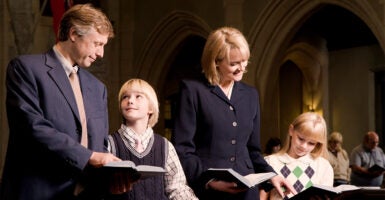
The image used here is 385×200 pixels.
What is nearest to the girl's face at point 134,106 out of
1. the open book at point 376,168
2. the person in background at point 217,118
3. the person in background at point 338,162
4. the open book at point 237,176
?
the person in background at point 217,118

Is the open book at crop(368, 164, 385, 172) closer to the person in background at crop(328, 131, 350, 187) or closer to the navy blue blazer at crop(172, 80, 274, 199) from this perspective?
the person in background at crop(328, 131, 350, 187)

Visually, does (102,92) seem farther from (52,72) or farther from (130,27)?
(130,27)

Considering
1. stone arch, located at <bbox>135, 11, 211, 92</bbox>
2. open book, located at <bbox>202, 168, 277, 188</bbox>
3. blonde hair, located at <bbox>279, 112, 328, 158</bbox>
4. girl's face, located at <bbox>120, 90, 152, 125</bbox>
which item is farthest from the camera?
stone arch, located at <bbox>135, 11, 211, 92</bbox>

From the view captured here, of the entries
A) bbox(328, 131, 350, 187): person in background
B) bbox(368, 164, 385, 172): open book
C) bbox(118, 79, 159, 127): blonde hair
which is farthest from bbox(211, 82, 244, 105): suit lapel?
bbox(328, 131, 350, 187): person in background

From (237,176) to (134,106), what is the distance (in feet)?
1.95

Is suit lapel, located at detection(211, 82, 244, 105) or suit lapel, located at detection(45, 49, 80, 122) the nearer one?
suit lapel, located at detection(45, 49, 80, 122)

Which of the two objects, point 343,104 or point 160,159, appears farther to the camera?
point 343,104

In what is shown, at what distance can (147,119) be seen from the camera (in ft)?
11.2

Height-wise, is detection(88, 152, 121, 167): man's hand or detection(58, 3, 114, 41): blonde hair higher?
detection(58, 3, 114, 41): blonde hair

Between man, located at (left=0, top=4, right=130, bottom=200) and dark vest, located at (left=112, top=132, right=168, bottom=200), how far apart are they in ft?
1.53

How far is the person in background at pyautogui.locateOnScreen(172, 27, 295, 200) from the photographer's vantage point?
327 centimetres

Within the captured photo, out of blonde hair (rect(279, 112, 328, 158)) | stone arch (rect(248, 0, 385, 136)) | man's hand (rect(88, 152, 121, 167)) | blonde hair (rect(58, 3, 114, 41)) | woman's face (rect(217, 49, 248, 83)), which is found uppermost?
stone arch (rect(248, 0, 385, 136))

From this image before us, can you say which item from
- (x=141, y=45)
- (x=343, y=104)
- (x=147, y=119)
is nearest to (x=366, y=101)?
(x=343, y=104)

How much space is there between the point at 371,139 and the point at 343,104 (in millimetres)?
5453
